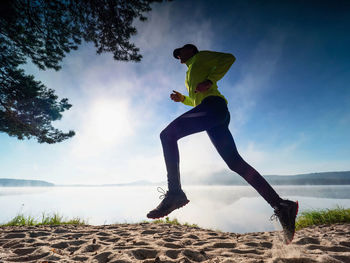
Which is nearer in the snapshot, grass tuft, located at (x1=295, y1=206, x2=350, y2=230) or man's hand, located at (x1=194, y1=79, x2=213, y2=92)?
man's hand, located at (x1=194, y1=79, x2=213, y2=92)

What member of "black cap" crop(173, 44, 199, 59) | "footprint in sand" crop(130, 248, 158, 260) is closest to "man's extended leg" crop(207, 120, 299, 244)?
"black cap" crop(173, 44, 199, 59)

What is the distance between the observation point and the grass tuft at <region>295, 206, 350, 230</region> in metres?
4.07

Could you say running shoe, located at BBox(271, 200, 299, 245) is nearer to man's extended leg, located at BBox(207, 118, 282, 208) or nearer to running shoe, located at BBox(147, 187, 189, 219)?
man's extended leg, located at BBox(207, 118, 282, 208)

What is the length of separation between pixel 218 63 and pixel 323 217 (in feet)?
16.1

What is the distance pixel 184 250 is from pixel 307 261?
4.03 ft

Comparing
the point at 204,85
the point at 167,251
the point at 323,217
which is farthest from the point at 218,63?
the point at 323,217

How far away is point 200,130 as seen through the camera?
205 centimetres

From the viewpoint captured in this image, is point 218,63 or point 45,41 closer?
point 218,63

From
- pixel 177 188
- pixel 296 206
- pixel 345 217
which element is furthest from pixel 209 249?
pixel 345 217

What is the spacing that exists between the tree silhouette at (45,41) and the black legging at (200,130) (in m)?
3.71

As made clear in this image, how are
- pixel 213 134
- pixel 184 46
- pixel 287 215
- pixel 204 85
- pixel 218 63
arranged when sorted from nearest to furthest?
pixel 287 215 < pixel 204 85 < pixel 218 63 < pixel 213 134 < pixel 184 46

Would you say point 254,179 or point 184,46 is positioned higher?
point 184,46

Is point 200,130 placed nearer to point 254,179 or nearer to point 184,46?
point 254,179

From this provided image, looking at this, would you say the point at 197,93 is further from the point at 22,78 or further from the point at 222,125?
the point at 22,78
